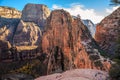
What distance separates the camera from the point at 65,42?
90.6 metres

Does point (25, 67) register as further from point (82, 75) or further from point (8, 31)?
point (8, 31)

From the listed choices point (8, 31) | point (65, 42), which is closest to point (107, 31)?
point (65, 42)

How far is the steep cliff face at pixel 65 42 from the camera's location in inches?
2933

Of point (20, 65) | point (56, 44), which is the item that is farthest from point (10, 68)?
point (56, 44)

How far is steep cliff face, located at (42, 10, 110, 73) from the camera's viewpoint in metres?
74.5

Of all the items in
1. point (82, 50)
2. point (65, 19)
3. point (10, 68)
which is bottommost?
point (10, 68)

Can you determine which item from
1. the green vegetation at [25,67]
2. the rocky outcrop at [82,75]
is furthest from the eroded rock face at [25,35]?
the rocky outcrop at [82,75]

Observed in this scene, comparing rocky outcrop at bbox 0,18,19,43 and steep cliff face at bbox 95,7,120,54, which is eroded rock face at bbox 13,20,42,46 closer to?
rocky outcrop at bbox 0,18,19,43

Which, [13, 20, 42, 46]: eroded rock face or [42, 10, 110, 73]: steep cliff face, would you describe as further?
[13, 20, 42, 46]: eroded rock face

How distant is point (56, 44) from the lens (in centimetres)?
9356

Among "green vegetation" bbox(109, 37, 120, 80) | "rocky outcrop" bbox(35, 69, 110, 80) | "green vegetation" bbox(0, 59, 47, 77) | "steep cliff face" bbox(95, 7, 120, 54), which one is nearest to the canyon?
"steep cliff face" bbox(95, 7, 120, 54)

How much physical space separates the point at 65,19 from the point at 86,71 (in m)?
78.1

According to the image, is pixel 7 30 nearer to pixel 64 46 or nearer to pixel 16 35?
pixel 16 35

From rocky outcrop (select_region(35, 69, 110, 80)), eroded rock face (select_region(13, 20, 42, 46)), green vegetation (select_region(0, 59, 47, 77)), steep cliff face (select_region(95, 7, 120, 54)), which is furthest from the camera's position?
eroded rock face (select_region(13, 20, 42, 46))
